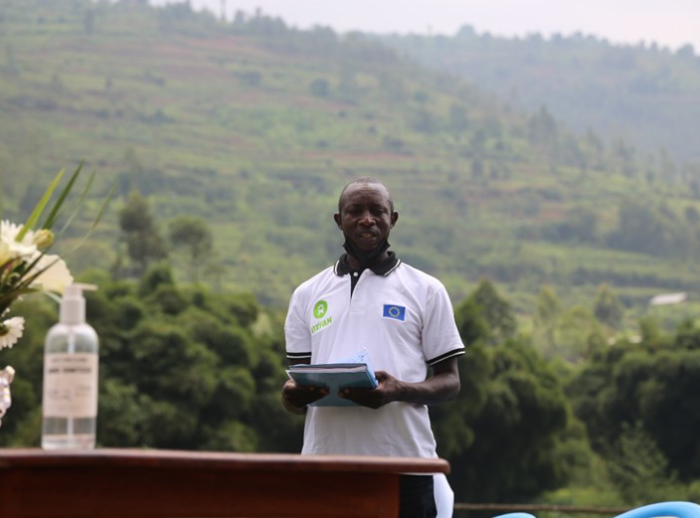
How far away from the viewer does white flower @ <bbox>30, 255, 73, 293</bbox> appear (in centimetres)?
245

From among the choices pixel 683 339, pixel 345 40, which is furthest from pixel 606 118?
pixel 683 339

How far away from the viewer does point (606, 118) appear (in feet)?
652

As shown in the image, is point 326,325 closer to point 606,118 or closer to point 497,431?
point 497,431

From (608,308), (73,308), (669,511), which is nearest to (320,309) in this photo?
(669,511)

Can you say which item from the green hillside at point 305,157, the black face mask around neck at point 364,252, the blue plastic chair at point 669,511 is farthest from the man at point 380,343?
the green hillside at point 305,157

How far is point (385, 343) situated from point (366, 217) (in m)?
0.34

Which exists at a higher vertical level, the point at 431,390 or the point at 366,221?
the point at 366,221

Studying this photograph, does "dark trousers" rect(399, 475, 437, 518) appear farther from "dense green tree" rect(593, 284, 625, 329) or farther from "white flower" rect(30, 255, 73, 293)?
"dense green tree" rect(593, 284, 625, 329)

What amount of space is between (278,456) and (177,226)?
259 feet

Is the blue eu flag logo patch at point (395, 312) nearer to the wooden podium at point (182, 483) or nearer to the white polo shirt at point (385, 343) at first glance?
the white polo shirt at point (385, 343)

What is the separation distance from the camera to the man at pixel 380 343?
3.27 metres

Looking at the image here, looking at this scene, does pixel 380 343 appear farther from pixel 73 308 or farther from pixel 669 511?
pixel 73 308

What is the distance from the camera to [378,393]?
10.5ft

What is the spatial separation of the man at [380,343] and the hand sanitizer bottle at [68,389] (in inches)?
45.1
